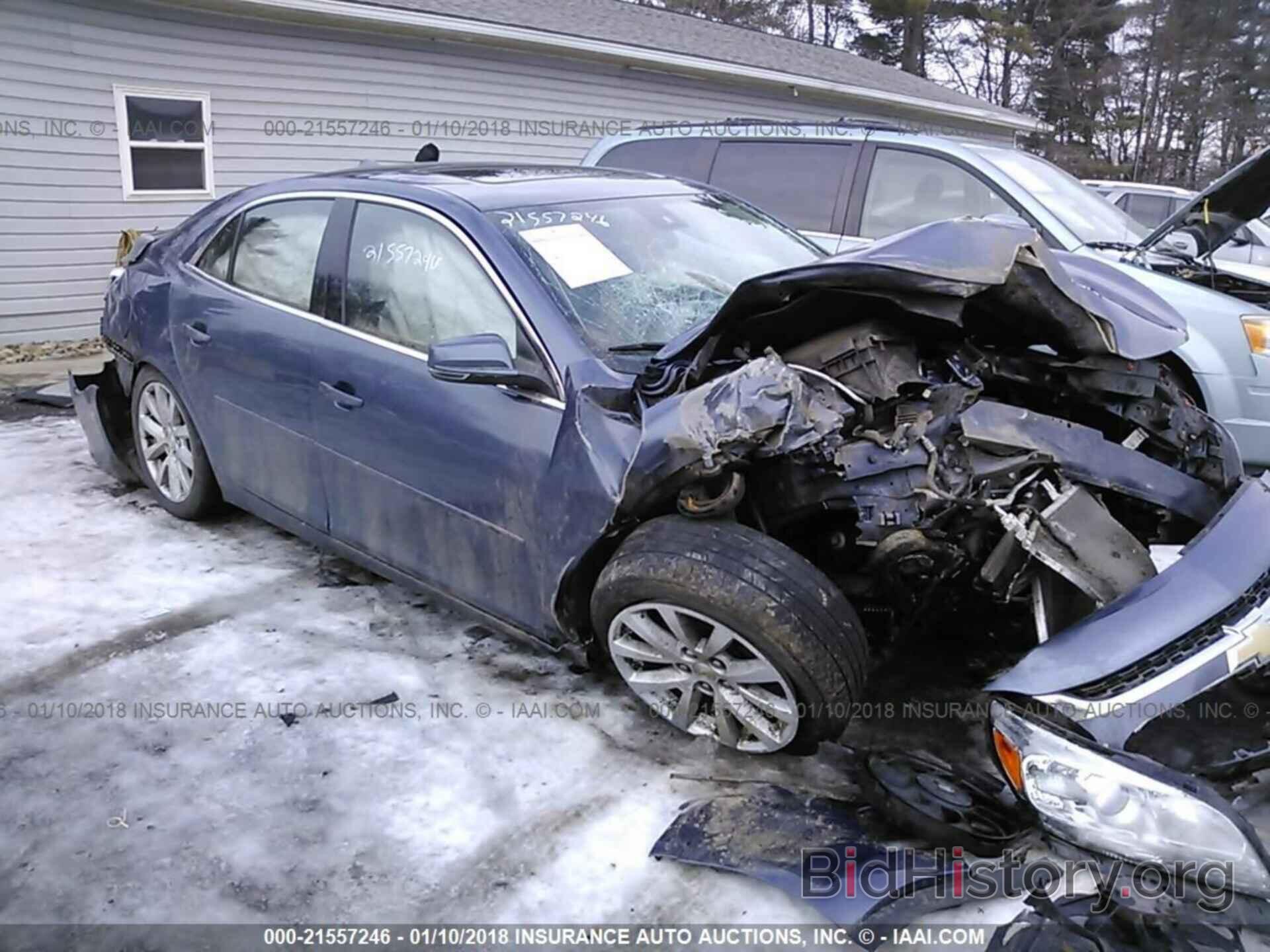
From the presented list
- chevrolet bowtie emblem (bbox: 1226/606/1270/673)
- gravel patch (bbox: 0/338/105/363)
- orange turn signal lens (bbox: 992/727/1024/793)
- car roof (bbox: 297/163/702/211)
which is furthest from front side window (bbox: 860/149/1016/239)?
gravel patch (bbox: 0/338/105/363)

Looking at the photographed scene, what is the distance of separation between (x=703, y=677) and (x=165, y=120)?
8408 mm

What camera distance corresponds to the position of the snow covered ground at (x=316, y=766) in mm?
2500

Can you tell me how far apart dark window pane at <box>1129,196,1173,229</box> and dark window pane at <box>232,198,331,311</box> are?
11743 millimetres

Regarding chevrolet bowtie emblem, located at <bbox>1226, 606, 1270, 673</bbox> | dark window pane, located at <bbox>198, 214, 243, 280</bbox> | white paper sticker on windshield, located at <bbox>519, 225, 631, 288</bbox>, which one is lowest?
chevrolet bowtie emblem, located at <bbox>1226, 606, 1270, 673</bbox>

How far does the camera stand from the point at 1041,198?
598 cm

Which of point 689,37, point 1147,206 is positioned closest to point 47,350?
point 689,37

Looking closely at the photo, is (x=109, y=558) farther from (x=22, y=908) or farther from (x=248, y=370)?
(x=22, y=908)

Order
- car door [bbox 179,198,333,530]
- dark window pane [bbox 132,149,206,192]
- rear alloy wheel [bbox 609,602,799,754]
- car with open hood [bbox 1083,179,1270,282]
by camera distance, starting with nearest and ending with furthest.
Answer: rear alloy wheel [bbox 609,602,799,754] → car door [bbox 179,198,333,530] → car with open hood [bbox 1083,179,1270,282] → dark window pane [bbox 132,149,206,192]

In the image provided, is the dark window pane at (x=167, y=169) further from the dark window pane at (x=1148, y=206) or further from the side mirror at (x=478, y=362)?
the dark window pane at (x=1148, y=206)

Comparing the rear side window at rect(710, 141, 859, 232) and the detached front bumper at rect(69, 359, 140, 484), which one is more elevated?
the rear side window at rect(710, 141, 859, 232)

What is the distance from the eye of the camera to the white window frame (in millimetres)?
8812

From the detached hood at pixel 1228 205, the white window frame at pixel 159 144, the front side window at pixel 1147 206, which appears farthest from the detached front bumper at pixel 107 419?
the front side window at pixel 1147 206

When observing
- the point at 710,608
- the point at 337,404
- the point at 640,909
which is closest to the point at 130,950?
the point at 640,909

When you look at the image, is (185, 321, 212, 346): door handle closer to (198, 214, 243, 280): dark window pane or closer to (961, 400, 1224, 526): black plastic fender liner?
(198, 214, 243, 280): dark window pane
